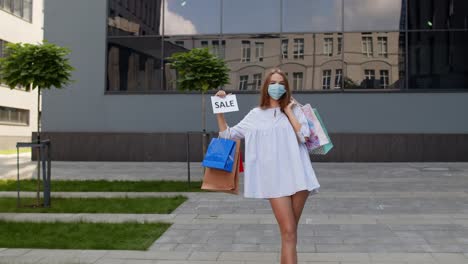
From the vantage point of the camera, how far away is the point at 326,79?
61.5 feet

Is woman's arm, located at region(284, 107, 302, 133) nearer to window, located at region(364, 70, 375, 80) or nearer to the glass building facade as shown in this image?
the glass building facade

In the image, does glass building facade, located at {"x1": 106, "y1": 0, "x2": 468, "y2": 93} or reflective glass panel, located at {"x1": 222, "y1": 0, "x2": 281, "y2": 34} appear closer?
glass building facade, located at {"x1": 106, "y1": 0, "x2": 468, "y2": 93}

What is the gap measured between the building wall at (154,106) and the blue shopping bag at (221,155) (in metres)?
14.3

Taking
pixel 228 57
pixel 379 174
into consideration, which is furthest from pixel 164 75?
pixel 379 174

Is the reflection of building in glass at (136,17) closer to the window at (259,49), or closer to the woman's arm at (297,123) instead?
the window at (259,49)

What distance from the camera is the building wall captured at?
60.1 feet

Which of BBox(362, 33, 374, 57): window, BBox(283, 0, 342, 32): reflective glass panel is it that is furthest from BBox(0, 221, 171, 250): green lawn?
BBox(362, 33, 374, 57): window

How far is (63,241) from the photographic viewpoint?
6.27 meters

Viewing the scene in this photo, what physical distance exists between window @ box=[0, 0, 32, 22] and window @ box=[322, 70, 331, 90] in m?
22.8

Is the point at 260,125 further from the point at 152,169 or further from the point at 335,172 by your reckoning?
the point at 152,169

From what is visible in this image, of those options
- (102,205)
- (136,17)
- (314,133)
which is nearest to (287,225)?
(314,133)

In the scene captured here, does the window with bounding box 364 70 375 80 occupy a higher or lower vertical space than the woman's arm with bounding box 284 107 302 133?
higher

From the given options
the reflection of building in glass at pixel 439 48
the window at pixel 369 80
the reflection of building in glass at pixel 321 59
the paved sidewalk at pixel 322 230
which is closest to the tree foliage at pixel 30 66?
the paved sidewalk at pixel 322 230

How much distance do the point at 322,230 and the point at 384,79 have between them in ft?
42.1
